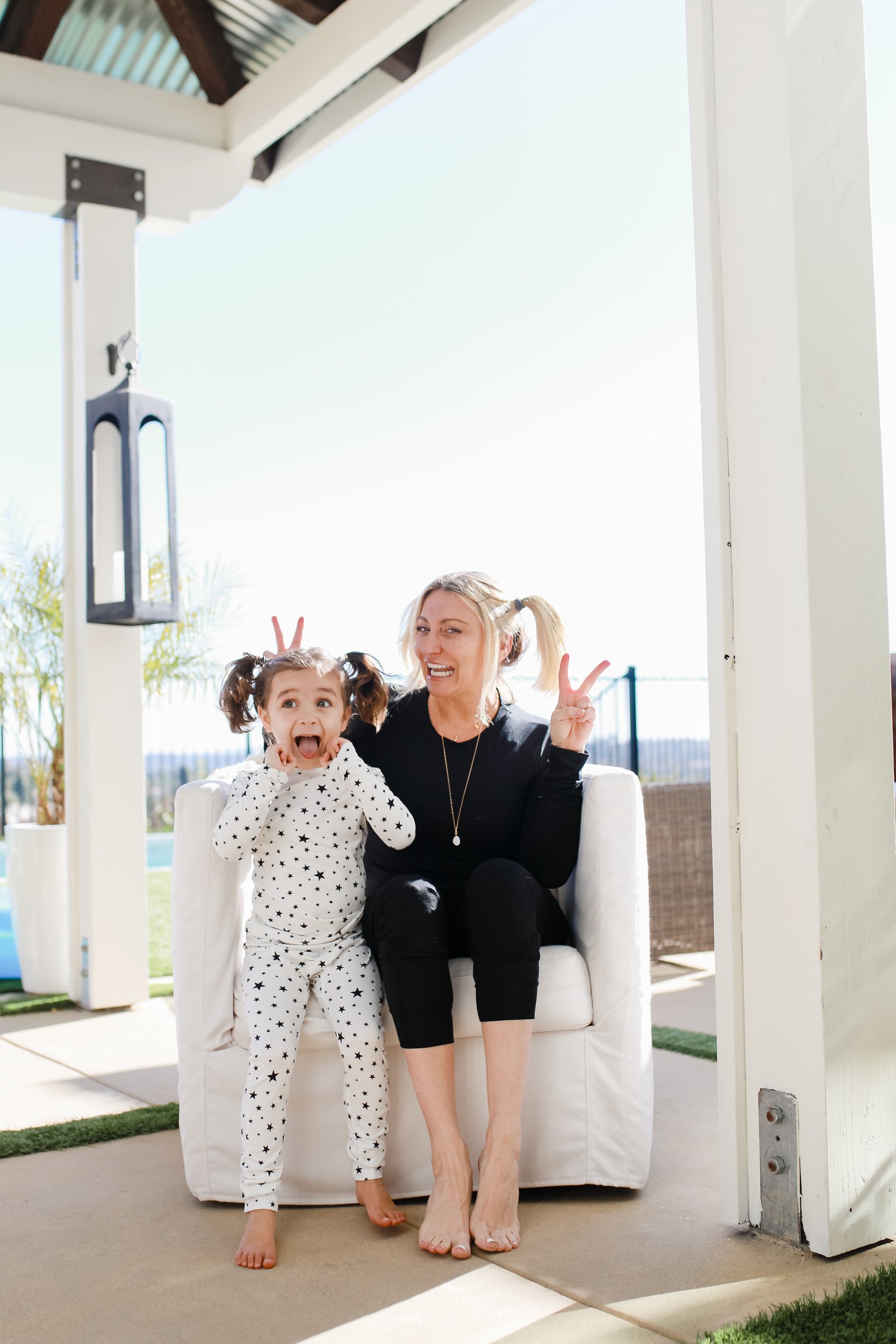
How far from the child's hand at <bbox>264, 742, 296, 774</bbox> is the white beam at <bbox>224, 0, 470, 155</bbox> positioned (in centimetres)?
224

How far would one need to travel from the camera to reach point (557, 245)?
23.4m

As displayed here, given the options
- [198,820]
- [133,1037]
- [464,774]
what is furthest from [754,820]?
[133,1037]

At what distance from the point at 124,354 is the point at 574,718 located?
7.68 ft

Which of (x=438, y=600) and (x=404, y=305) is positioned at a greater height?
(x=404, y=305)

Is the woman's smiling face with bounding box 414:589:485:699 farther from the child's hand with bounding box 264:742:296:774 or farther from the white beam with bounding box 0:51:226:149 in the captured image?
the white beam with bounding box 0:51:226:149

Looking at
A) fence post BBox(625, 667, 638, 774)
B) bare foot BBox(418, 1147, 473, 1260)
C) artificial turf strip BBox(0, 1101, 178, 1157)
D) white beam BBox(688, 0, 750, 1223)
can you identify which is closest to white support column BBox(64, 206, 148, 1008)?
artificial turf strip BBox(0, 1101, 178, 1157)

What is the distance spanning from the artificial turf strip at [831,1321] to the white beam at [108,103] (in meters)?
3.77

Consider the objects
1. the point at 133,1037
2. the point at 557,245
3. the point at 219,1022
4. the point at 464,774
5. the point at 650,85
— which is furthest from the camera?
the point at 557,245

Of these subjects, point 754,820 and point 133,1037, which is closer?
point 754,820

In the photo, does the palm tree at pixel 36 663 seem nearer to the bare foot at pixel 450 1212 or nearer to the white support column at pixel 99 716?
the white support column at pixel 99 716

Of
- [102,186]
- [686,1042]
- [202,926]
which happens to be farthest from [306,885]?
[102,186]

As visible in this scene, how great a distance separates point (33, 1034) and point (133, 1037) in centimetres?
30

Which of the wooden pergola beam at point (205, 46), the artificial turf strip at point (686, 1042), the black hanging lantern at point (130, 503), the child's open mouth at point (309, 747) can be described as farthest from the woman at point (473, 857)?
the wooden pergola beam at point (205, 46)

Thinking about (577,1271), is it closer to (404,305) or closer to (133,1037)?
(133,1037)
